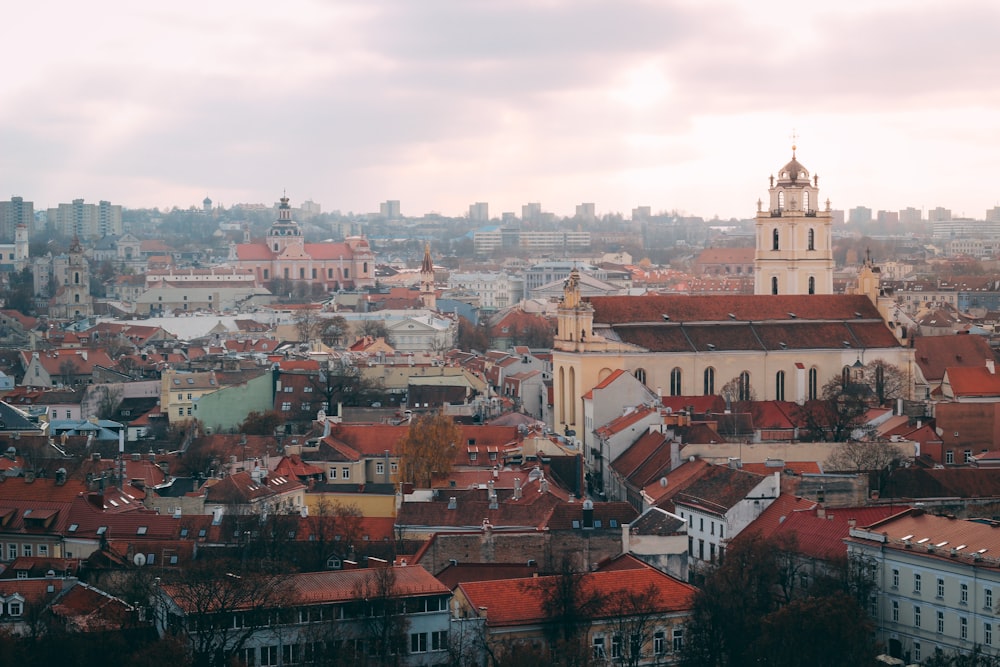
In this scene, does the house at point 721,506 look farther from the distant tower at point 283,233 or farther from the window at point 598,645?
the distant tower at point 283,233

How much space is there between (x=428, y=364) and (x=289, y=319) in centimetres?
4119

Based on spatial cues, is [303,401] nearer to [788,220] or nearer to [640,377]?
[640,377]

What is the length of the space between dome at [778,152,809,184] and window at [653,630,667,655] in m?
40.9

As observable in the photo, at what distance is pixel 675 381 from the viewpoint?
6122 centimetres

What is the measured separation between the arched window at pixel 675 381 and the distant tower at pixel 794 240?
11929mm

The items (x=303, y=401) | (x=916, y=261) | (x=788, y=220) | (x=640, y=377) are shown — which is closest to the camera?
(x=640, y=377)

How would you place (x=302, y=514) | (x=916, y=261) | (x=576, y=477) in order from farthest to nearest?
(x=916, y=261) → (x=576, y=477) → (x=302, y=514)

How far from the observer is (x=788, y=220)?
7188cm

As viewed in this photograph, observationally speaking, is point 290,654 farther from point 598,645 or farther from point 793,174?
point 793,174

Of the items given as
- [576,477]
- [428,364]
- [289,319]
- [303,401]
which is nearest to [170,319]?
[289,319]

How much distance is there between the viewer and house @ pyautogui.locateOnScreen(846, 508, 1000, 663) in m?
33.0

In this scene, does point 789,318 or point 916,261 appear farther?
point 916,261

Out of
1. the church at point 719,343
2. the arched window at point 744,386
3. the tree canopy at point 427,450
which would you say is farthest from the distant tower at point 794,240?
the tree canopy at point 427,450

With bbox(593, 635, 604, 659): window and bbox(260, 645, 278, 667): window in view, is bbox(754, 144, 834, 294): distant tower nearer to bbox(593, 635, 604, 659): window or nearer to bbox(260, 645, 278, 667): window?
bbox(593, 635, 604, 659): window
